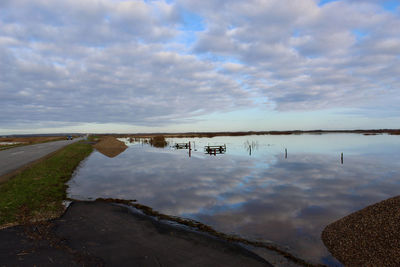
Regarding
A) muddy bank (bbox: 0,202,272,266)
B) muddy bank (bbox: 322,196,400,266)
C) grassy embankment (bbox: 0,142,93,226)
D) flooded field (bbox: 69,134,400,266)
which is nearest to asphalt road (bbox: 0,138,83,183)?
grassy embankment (bbox: 0,142,93,226)

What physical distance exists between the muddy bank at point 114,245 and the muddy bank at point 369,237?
353 cm

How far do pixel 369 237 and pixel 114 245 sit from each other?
10025 millimetres

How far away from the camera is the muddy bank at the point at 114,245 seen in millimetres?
7471

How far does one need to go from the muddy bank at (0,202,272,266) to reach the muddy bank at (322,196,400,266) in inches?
139

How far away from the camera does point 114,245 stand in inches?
337

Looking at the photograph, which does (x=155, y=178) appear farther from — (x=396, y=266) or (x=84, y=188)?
(x=396, y=266)

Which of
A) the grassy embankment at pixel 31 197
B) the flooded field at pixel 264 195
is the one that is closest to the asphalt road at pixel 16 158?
the grassy embankment at pixel 31 197

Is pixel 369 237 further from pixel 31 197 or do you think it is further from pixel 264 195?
pixel 31 197

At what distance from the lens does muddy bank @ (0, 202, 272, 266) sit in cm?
747

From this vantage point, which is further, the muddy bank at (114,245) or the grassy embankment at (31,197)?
the grassy embankment at (31,197)

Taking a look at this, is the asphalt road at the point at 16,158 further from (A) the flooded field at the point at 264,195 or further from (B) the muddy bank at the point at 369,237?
(B) the muddy bank at the point at 369,237

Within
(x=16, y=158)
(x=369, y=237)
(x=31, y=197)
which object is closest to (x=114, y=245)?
(x=31, y=197)

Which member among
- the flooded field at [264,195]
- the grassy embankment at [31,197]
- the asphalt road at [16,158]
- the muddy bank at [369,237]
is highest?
A: the asphalt road at [16,158]

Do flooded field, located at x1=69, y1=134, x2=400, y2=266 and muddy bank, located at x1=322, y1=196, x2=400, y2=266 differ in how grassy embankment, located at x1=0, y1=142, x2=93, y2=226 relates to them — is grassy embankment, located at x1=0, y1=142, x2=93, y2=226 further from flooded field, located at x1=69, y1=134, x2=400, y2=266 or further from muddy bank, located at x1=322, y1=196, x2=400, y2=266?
muddy bank, located at x1=322, y1=196, x2=400, y2=266
